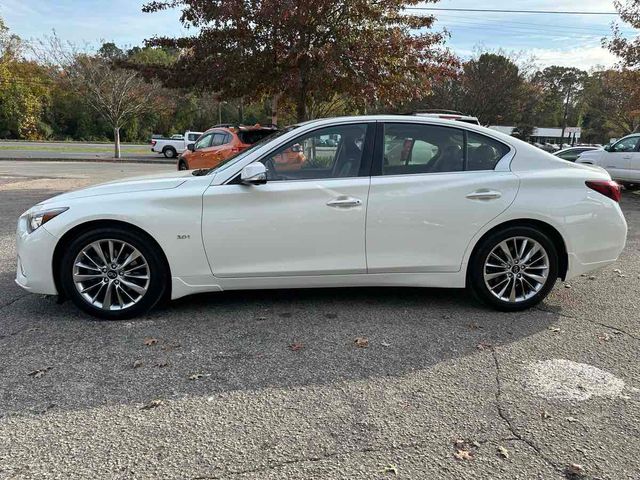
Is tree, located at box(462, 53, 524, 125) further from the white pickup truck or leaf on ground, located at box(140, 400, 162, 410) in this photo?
leaf on ground, located at box(140, 400, 162, 410)

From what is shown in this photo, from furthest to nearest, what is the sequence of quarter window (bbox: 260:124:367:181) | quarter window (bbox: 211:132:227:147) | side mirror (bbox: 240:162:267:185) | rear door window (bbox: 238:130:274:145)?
1. quarter window (bbox: 211:132:227:147)
2. rear door window (bbox: 238:130:274:145)
3. quarter window (bbox: 260:124:367:181)
4. side mirror (bbox: 240:162:267:185)

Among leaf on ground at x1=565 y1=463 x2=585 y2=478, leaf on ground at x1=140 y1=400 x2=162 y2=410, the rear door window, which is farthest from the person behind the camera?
the rear door window

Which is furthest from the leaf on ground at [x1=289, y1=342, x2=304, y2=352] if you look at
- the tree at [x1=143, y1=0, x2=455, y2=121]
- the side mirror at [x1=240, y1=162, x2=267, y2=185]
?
the tree at [x1=143, y1=0, x2=455, y2=121]

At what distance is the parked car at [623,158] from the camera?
44.3 ft

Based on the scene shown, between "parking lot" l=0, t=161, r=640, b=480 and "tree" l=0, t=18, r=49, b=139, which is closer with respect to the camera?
"parking lot" l=0, t=161, r=640, b=480

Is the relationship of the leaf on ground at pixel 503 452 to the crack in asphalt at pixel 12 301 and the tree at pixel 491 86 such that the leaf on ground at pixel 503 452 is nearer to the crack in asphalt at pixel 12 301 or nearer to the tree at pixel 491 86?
the crack in asphalt at pixel 12 301

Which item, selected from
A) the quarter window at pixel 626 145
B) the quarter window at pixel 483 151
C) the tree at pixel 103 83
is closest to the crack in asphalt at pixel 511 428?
the quarter window at pixel 483 151

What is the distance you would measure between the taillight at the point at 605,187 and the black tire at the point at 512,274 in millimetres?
584

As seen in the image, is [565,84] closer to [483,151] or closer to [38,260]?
[483,151]

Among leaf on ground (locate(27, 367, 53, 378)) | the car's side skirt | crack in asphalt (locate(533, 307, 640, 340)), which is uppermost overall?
the car's side skirt

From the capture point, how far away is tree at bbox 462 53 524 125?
34969 mm

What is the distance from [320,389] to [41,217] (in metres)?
2.63

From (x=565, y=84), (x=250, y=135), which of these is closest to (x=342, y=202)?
(x=250, y=135)

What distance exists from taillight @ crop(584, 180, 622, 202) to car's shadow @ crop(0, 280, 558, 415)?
1.15 m
